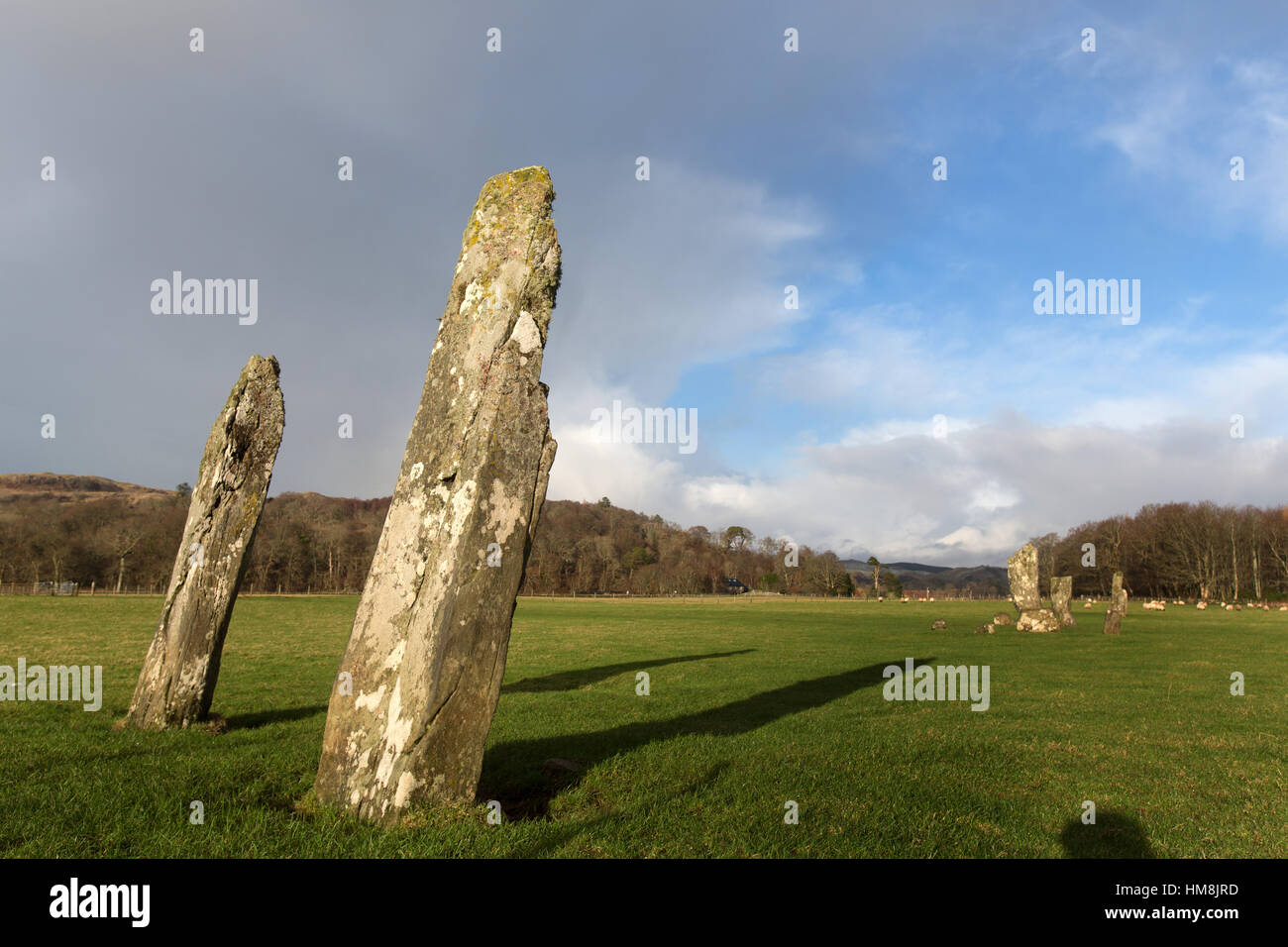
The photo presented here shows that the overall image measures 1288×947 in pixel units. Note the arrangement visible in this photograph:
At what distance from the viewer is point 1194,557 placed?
9775cm

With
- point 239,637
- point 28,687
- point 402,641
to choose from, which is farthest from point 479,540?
point 239,637

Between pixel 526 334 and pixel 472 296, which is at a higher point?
pixel 472 296

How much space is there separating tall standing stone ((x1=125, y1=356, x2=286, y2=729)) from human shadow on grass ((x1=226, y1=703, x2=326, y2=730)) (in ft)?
2.05

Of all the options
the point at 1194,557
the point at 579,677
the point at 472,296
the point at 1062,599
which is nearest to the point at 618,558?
the point at 1194,557

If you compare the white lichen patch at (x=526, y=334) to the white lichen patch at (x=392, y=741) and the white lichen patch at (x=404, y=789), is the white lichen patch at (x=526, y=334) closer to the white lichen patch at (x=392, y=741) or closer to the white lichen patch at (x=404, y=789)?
the white lichen patch at (x=392, y=741)

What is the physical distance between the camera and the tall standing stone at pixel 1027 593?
33625 mm

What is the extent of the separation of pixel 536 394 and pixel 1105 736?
34.9ft

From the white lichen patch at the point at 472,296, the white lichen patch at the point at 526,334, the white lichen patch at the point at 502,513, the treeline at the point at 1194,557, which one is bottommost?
the treeline at the point at 1194,557

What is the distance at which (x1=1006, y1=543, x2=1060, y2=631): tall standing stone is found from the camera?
110 feet

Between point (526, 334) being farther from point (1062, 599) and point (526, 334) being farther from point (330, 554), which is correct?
point (330, 554)

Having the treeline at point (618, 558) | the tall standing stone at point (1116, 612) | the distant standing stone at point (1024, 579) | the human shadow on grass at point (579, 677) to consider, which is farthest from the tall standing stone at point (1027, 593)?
the treeline at point (618, 558)

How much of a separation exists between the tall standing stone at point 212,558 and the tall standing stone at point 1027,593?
34.1 m

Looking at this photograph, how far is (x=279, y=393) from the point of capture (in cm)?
1095

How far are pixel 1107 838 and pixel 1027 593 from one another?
32.4m
